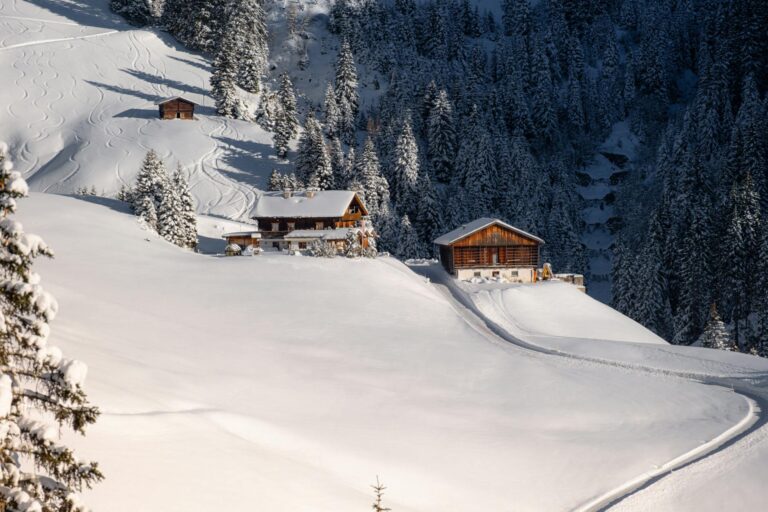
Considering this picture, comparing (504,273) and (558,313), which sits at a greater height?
(504,273)

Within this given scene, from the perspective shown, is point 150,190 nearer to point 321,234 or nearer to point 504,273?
point 321,234

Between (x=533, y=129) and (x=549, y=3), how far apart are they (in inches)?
2422

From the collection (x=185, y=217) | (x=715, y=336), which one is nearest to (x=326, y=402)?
(x=185, y=217)

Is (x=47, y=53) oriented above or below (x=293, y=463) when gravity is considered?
above

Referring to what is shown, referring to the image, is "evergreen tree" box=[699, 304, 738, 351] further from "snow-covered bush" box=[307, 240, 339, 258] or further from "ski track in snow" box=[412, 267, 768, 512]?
"snow-covered bush" box=[307, 240, 339, 258]

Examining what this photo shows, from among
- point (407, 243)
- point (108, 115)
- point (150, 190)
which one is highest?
point (108, 115)

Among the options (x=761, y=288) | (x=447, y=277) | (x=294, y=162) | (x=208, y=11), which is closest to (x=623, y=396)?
(x=447, y=277)

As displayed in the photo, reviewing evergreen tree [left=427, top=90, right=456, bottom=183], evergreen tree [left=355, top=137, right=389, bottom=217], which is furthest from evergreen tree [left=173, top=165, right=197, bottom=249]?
evergreen tree [left=427, top=90, right=456, bottom=183]

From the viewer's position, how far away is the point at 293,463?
1595 centimetres

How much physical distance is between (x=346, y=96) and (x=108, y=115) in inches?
1521

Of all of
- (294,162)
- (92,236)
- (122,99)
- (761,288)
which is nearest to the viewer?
(92,236)

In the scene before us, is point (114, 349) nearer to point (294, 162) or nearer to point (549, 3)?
point (294, 162)

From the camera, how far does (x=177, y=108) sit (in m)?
95.8

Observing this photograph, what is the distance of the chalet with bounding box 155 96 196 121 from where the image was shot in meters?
95.1
